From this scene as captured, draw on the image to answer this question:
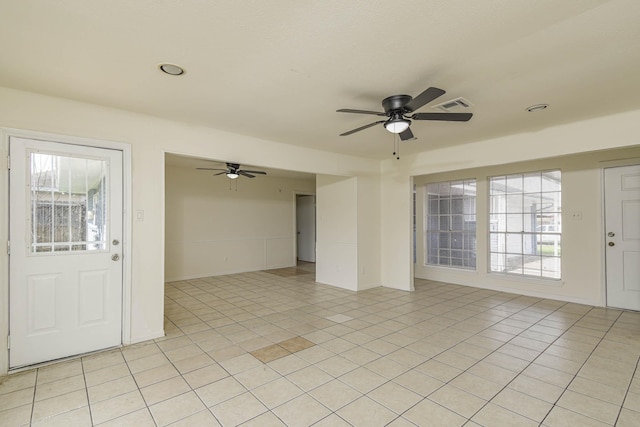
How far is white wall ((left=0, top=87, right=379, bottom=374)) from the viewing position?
2.80 m

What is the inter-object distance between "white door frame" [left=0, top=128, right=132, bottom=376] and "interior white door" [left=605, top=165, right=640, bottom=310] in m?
6.54

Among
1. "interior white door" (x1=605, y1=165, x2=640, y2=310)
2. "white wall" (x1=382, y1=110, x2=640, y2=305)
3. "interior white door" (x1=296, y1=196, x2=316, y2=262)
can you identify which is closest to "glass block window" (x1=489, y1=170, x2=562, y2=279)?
"white wall" (x1=382, y1=110, x2=640, y2=305)

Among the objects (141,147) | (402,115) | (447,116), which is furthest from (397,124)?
(141,147)

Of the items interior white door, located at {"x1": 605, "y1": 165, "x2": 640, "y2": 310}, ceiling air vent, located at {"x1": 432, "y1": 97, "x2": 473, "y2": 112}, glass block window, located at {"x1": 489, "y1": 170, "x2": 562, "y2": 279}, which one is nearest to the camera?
ceiling air vent, located at {"x1": 432, "y1": 97, "x2": 473, "y2": 112}

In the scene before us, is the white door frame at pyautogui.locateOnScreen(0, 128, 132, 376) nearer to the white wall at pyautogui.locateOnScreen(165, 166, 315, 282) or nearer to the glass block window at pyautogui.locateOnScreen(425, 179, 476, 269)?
the white wall at pyautogui.locateOnScreen(165, 166, 315, 282)

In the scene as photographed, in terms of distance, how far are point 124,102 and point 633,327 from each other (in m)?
6.37

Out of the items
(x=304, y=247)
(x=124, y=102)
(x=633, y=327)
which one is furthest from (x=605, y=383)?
(x=304, y=247)

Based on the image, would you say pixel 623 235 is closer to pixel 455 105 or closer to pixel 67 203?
pixel 455 105

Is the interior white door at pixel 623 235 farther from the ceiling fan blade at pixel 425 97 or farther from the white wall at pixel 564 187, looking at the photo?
the ceiling fan blade at pixel 425 97

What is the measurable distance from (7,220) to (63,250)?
49 centimetres

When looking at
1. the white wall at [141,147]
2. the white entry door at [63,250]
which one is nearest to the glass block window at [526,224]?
the white wall at [141,147]

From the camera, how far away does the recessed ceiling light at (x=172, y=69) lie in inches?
93.4

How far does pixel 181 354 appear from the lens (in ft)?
10.1

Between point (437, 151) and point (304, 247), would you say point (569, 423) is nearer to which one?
point (437, 151)
